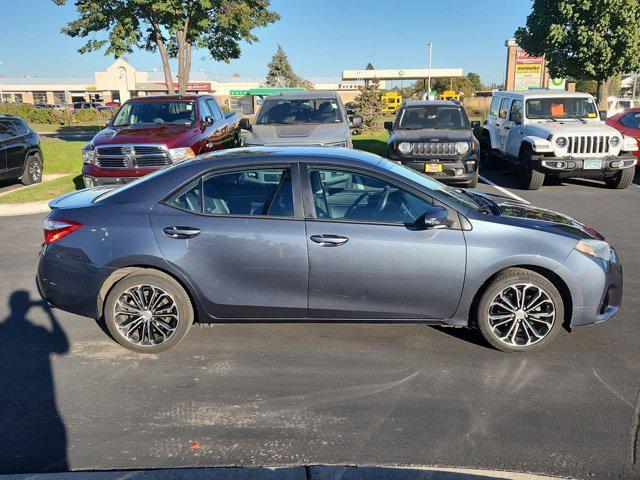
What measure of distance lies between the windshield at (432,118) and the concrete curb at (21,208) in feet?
24.9

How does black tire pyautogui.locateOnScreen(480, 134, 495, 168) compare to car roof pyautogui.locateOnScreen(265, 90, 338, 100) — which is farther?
black tire pyautogui.locateOnScreen(480, 134, 495, 168)

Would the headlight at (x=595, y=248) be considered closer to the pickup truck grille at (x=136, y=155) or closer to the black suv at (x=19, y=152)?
the pickup truck grille at (x=136, y=155)

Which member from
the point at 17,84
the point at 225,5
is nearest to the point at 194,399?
the point at 225,5

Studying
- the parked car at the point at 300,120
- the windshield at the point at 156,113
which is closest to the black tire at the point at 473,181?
the parked car at the point at 300,120

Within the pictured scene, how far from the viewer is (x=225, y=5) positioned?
19.7 m

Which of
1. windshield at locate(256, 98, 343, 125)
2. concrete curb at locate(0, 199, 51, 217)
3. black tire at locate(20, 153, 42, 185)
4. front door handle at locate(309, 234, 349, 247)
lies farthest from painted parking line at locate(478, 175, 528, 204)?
black tire at locate(20, 153, 42, 185)

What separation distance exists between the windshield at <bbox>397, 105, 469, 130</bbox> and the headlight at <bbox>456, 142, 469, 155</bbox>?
1419 millimetres

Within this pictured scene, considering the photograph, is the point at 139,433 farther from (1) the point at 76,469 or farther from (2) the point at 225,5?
(2) the point at 225,5

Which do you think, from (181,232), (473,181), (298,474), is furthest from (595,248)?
(473,181)

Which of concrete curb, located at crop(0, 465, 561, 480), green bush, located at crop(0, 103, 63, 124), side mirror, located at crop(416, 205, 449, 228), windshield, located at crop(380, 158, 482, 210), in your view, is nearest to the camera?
concrete curb, located at crop(0, 465, 561, 480)

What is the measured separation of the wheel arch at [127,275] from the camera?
445 centimetres

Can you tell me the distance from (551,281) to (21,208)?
30.5ft

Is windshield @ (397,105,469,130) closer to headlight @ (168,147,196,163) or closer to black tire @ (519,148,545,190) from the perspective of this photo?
black tire @ (519,148,545,190)

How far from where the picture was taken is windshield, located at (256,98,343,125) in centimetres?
1116
